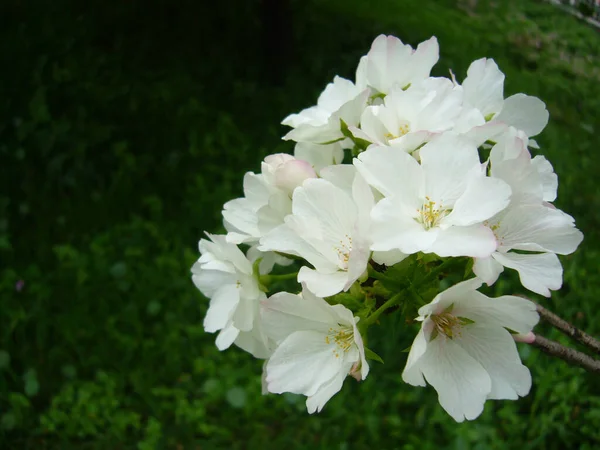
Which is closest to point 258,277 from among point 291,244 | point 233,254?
point 233,254

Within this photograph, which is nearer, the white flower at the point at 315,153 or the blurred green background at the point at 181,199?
the white flower at the point at 315,153

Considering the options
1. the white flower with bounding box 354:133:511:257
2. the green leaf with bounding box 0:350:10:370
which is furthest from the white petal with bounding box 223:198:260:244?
the green leaf with bounding box 0:350:10:370

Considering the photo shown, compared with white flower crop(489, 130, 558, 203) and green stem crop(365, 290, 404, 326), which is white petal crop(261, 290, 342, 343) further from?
white flower crop(489, 130, 558, 203)

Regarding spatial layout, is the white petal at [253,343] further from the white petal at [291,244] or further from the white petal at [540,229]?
the white petal at [540,229]

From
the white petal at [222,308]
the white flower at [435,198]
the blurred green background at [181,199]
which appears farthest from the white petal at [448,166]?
the blurred green background at [181,199]

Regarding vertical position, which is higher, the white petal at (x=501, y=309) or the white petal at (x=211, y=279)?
the white petal at (x=501, y=309)

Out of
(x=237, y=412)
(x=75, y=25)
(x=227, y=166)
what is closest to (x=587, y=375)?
(x=237, y=412)
